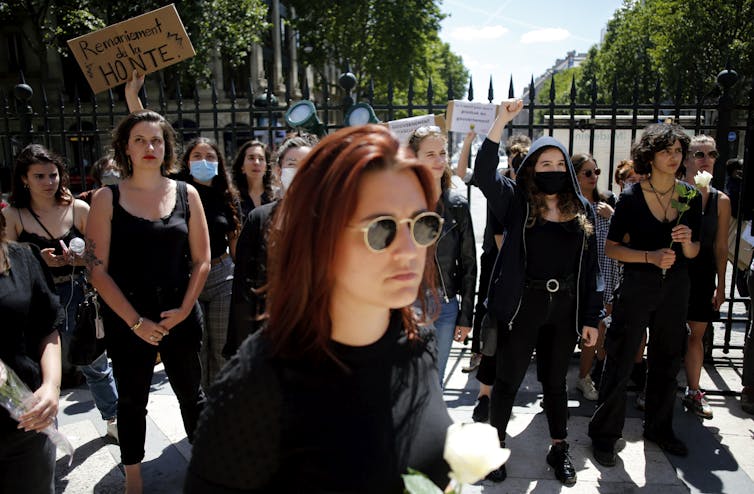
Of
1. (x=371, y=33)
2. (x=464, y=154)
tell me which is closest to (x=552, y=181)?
(x=464, y=154)

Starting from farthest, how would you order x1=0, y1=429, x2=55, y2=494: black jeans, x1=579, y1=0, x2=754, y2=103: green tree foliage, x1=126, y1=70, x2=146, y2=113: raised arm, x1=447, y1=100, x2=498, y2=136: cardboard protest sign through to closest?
x1=579, y1=0, x2=754, y2=103: green tree foliage < x1=447, y1=100, x2=498, y2=136: cardboard protest sign < x1=126, y1=70, x2=146, y2=113: raised arm < x1=0, y1=429, x2=55, y2=494: black jeans

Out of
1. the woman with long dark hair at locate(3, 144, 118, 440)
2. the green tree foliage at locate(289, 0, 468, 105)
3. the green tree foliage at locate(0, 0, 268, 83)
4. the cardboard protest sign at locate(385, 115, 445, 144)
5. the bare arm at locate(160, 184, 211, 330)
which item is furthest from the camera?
the green tree foliage at locate(289, 0, 468, 105)

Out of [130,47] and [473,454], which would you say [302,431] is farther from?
[130,47]

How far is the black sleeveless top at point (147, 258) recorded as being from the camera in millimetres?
3000

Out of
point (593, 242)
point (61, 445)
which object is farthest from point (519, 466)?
point (61, 445)

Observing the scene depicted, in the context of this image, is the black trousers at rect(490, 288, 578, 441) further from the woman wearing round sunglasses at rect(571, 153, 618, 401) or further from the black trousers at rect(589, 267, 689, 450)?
the woman wearing round sunglasses at rect(571, 153, 618, 401)

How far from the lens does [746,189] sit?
4.98 m

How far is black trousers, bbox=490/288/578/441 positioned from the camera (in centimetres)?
339

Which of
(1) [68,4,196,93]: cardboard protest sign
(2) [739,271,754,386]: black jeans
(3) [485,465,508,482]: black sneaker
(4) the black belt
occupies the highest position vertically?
(1) [68,4,196,93]: cardboard protest sign

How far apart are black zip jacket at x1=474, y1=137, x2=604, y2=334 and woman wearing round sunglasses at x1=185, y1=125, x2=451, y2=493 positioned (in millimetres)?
2084

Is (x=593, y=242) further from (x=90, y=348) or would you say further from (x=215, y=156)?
(x=90, y=348)

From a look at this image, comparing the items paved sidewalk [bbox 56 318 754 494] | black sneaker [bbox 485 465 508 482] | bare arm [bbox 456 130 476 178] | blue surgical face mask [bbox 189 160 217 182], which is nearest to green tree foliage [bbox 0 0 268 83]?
blue surgical face mask [bbox 189 160 217 182]

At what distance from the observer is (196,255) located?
3211 millimetres

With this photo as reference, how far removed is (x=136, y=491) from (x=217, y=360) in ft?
2.84
